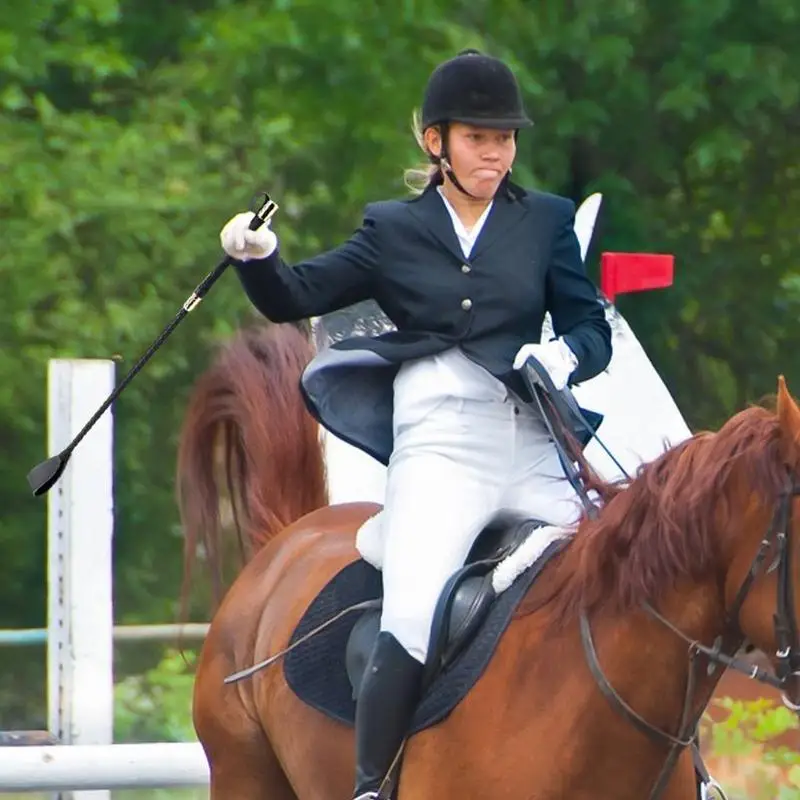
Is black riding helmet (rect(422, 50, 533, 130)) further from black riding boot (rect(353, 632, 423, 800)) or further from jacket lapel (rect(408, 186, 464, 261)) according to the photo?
black riding boot (rect(353, 632, 423, 800))

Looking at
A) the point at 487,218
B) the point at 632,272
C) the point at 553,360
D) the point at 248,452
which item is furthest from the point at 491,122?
the point at 632,272

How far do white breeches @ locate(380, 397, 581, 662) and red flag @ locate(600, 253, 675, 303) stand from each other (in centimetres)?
265

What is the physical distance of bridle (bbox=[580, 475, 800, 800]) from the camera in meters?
3.39

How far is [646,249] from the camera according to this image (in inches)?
446

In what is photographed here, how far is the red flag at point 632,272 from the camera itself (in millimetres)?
6914

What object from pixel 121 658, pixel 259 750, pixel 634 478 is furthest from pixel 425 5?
pixel 634 478

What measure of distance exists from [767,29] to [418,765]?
7.49 m

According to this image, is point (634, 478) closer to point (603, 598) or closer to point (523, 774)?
point (603, 598)

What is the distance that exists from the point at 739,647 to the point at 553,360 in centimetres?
76

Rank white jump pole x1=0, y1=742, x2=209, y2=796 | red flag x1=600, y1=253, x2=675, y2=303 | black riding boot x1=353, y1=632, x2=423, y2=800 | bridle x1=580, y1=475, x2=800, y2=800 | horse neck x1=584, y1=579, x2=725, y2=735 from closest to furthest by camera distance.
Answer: bridle x1=580, y1=475, x2=800, y2=800
horse neck x1=584, y1=579, x2=725, y2=735
black riding boot x1=353, y1=632, x2=423, y2=800
white jump pole x1=0, y1=742, x2=209, y2=796
red flag x1=600, y1=253, x2=675, y2=303

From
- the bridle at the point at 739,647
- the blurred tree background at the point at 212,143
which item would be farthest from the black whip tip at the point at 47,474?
the blurred tree background at the point at 212,143

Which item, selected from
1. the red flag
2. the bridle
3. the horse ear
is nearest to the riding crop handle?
the bridle

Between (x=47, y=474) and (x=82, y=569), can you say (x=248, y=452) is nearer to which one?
(x=82, y=569)

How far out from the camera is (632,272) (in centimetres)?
698
